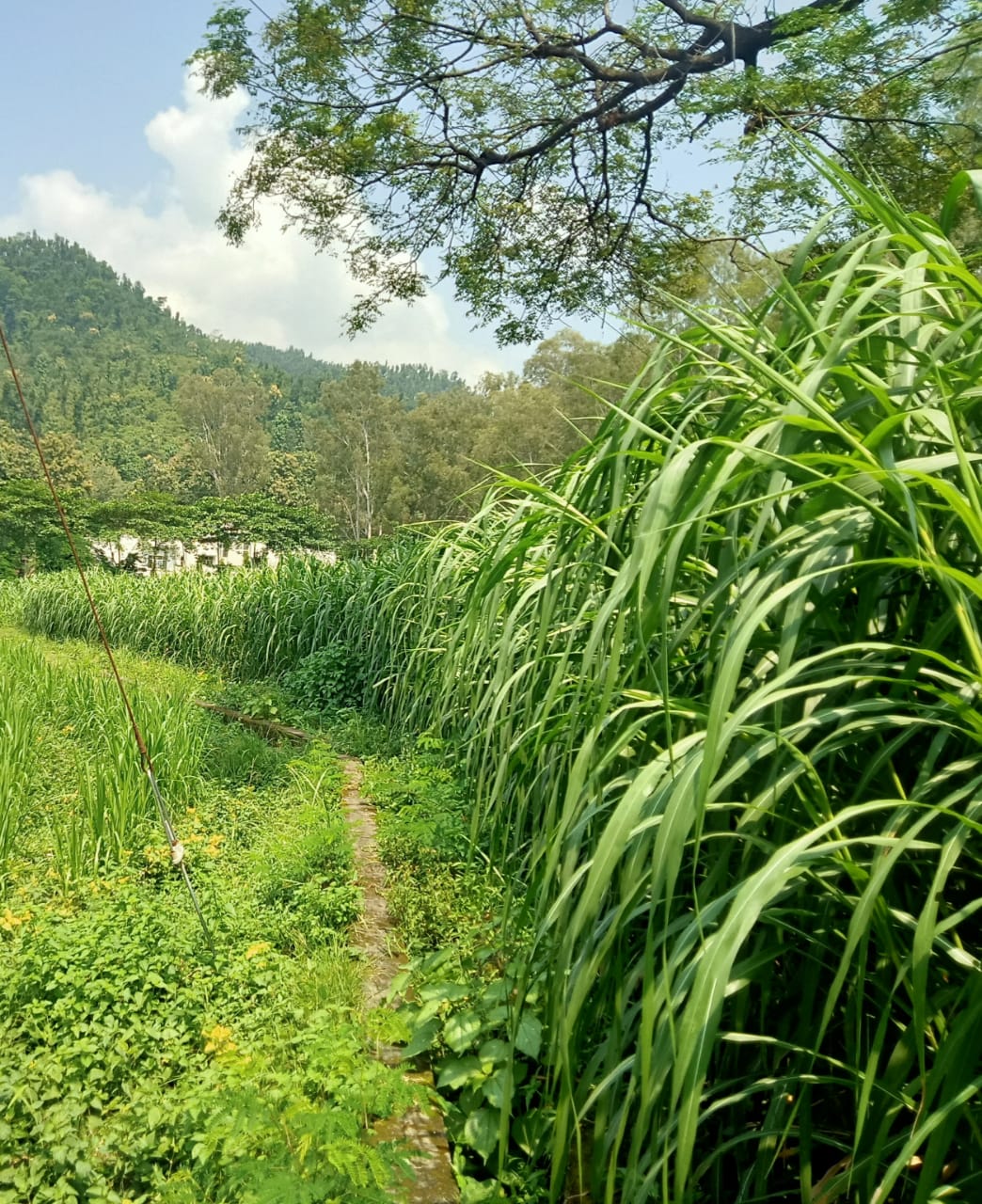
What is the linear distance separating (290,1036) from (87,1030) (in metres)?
0.46

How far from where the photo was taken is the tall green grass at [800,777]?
808 millimetres

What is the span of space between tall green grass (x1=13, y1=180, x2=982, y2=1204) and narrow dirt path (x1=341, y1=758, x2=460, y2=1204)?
0.35 m

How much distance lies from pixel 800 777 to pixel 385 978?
5.07 feet

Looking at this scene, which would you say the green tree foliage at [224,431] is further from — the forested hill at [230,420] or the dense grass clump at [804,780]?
the dense grass clump at [804,780]

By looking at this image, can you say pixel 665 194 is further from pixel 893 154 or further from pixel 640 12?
pixel 893 154

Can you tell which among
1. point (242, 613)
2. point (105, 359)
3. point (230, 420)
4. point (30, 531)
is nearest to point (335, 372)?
point (105, 359)

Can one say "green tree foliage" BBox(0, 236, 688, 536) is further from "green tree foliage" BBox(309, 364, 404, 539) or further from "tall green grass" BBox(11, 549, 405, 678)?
"tall green grass" BBox(11, 549, 405, 678)

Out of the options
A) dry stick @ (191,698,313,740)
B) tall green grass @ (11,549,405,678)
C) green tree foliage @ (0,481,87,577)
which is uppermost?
green tree foliage @ (0,481,87,577)

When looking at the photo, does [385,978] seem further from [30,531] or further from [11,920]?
[30,531]

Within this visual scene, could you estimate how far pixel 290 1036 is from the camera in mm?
1862

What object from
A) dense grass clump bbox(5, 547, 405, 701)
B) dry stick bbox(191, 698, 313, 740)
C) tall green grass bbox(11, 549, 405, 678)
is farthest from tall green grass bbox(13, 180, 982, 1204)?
tall green grass bbox(11, 549, 405, 678)

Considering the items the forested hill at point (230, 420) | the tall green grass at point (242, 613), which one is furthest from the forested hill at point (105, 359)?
the tall green grass at point (242, 613)

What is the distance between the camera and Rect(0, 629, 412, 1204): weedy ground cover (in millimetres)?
1391

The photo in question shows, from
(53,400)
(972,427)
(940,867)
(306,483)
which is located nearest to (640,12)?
(972,427)
